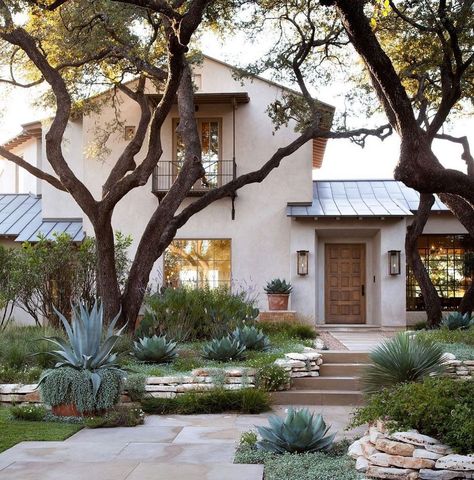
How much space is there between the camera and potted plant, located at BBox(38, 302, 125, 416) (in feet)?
29.4

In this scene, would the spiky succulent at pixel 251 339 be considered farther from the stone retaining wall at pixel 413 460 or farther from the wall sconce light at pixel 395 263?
the wall sconce light at pixel 395 263

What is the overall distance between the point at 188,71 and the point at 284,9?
2.56 metres

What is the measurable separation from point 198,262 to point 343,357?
817 centimetres

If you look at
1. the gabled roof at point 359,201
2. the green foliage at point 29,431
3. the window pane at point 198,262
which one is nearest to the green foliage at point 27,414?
the green foliage at point 29,431

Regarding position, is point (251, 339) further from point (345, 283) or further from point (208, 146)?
point (208, 146)

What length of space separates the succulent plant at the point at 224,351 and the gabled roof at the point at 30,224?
8900 millimetres

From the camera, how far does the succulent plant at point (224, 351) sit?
1145 cm

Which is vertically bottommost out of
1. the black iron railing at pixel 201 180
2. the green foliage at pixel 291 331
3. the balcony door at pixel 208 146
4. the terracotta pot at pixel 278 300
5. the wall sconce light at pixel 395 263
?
the green foliage at pixel 291 331

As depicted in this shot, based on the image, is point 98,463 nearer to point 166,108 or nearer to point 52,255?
point 166,108

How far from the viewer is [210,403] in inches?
386

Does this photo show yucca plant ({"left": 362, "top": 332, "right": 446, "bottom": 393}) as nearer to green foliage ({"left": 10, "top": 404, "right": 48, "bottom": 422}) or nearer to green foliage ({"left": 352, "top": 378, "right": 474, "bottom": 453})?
green foliage ({"left": 352, "top": 378, "right": 474, "bottom": 453})

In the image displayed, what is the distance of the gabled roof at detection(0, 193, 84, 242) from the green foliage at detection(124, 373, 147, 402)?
385 inches

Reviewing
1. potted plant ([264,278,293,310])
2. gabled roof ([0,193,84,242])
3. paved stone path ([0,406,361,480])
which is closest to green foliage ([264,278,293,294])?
potted plant ([264,278,293,310])

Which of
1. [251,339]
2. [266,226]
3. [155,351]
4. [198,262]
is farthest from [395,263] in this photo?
[155,351]
